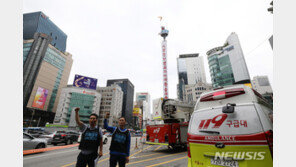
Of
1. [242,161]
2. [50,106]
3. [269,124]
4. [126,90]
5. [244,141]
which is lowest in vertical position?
[242,161]

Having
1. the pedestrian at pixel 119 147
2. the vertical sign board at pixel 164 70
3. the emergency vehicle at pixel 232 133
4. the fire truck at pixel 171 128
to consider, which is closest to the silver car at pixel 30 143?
the fire truck at pixel 171 128

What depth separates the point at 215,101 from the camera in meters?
3.04

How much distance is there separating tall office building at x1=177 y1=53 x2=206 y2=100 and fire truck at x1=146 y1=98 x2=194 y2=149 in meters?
103

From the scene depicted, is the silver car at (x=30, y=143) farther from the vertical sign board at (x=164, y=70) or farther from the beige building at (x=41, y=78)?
the beige building at (x=41, y=78)

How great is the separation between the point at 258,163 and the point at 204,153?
0.80m

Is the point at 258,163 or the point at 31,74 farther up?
the point at 31,74

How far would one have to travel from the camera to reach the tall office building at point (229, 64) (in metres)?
62.5

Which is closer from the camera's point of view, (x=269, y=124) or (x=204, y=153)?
(x=269, y=124)

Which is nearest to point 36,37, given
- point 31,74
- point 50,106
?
point 31,74

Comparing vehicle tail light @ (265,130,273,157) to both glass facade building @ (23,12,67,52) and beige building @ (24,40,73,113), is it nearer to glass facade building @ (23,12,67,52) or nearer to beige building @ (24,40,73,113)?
beige building @ (24,40,73,113)

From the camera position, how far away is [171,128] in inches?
367

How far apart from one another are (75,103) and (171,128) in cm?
6889

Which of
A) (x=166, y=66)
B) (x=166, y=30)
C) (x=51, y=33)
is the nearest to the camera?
(x=166, y=66)

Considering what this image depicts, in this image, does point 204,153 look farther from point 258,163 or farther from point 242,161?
point 258,163
